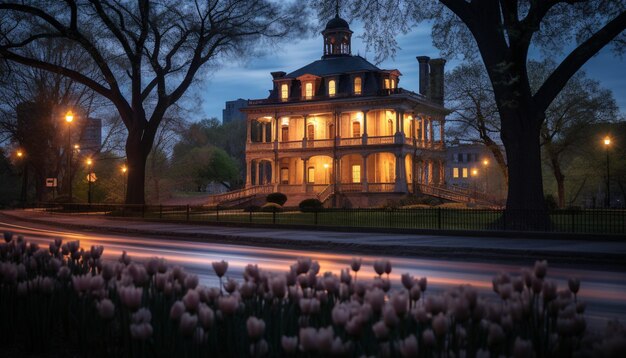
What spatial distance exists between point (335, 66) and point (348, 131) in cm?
783

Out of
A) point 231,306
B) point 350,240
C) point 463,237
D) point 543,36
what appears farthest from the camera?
point 543,36

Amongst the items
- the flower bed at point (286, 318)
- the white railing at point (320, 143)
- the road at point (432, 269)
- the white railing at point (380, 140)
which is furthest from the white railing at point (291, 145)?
the flower bed at point (286, 318)

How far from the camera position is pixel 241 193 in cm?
6631

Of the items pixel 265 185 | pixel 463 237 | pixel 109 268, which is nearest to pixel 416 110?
pixel 265 185

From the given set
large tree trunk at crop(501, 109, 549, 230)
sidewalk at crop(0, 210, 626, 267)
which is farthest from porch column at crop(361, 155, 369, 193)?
large tree trunk at crop(501, 109, 549, 230)

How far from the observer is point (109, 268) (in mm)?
5953

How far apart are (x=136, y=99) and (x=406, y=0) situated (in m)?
21.2

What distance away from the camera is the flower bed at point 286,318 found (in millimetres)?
3953

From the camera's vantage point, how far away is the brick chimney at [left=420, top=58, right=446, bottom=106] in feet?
218

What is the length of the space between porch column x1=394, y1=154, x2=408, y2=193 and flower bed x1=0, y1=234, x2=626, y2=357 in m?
56.3

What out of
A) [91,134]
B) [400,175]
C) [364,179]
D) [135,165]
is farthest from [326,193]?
[135,165]

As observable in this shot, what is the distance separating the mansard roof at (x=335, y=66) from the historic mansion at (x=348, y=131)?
12 cm

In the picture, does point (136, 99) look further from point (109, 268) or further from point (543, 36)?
point (109, 268)

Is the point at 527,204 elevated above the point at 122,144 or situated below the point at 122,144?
below
